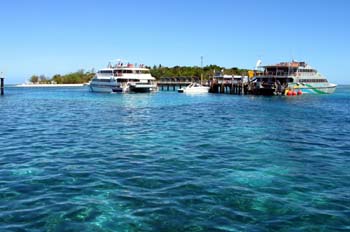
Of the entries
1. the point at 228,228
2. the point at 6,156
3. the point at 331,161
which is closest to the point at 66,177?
the point at 6,156

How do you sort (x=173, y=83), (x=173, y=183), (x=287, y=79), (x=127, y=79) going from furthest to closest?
(x=173, y=83)
(x=127, y=79)
(x=287, y=79)
(x=173, y=183)

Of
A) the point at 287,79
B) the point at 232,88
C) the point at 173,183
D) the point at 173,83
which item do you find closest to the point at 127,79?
the point at 232,88

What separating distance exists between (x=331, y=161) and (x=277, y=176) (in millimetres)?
5009

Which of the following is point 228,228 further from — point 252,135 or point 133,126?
point 133,126

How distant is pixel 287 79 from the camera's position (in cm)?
9900

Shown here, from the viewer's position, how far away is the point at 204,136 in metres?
28.2

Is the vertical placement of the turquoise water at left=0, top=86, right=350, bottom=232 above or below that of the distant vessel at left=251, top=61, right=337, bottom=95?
below

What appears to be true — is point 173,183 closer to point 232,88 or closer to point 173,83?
point 232,88

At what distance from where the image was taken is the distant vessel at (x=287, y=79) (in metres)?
97.1

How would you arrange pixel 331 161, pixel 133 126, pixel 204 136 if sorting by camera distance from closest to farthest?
pixel 331 161 < pixel 204 136 < pixel 133 126

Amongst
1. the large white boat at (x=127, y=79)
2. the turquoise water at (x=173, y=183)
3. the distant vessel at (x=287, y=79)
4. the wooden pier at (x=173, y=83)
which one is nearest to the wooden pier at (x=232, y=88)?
the distant vessel at (x=287, y=79)

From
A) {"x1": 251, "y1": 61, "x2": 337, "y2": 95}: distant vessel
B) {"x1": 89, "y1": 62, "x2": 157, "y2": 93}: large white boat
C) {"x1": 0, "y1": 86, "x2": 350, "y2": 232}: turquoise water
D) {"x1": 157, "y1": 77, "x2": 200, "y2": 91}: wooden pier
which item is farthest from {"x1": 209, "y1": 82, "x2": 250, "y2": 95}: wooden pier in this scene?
{"x1": 0, "y1": 86, "x2": 350, "y2": 232}: turquoise water

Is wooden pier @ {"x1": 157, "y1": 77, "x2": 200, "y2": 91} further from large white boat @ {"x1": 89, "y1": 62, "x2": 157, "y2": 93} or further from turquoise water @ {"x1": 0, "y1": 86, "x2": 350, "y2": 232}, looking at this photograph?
turquoise water @ {"x1": 0, "y1": 86, "x2": 350, "y2": 232}

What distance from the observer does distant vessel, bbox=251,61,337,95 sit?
97.1 metres
